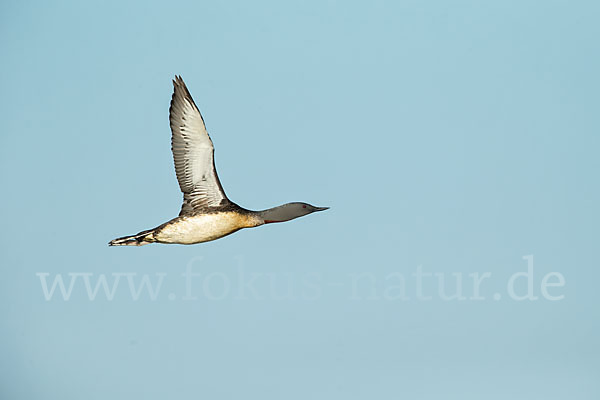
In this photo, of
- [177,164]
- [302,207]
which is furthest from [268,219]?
[177,164]

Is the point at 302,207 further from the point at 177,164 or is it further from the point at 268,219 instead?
the point at 177,164

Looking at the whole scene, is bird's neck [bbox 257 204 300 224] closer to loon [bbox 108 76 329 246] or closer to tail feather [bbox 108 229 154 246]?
loon [bbox 108 76 329 246]

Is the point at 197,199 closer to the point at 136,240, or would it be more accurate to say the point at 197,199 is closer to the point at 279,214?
the point at 136,240

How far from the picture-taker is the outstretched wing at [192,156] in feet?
81.2

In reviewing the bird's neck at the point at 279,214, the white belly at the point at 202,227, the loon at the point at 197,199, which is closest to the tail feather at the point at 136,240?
the loon at the point at 197,199

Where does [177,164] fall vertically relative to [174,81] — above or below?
below

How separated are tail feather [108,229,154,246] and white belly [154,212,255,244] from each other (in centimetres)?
33

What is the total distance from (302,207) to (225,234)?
1.79 metres

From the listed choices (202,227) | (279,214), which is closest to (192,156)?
(202,227)

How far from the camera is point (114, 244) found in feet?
85.0

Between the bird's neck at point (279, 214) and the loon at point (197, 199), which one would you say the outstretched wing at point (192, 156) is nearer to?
the loon at point (197, 199)

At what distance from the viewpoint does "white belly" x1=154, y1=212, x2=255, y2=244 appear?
25.0m

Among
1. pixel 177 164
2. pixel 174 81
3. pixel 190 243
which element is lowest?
pixel 190 243

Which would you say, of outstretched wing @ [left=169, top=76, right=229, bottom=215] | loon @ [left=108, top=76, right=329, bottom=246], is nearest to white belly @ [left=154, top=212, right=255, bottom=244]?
loon @ [left=108, top=76, right=329, bottom=246]
